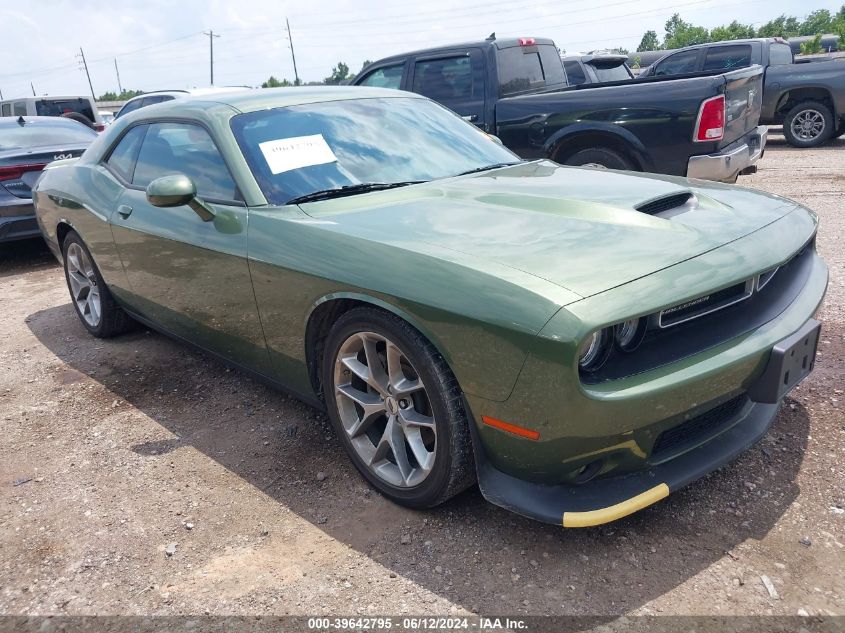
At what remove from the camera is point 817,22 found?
8206cm

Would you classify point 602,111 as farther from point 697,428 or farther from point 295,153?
point 697,428

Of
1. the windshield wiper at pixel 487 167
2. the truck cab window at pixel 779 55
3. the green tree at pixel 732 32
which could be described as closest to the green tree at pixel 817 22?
the green tree at pixel 732 32

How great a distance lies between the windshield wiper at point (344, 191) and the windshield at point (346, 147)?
0.02 metres

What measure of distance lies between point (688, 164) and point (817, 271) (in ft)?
10.2

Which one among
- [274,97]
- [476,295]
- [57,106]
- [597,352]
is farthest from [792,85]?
[57,106]

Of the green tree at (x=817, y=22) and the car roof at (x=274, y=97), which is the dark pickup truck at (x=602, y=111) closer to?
the car roof at (x=274, y=97)

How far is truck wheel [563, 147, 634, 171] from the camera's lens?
6047mm

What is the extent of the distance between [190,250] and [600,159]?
4110 millimetres

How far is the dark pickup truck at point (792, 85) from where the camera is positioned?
1096 centimetres

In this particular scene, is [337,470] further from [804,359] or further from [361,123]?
A: [804,359]

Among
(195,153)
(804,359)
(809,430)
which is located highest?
(195,153)

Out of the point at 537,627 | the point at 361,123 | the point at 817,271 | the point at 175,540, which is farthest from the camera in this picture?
the point at 361,123

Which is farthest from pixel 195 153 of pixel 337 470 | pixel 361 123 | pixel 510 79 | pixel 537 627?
pixel 510 79

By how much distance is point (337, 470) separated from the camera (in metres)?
2.96
